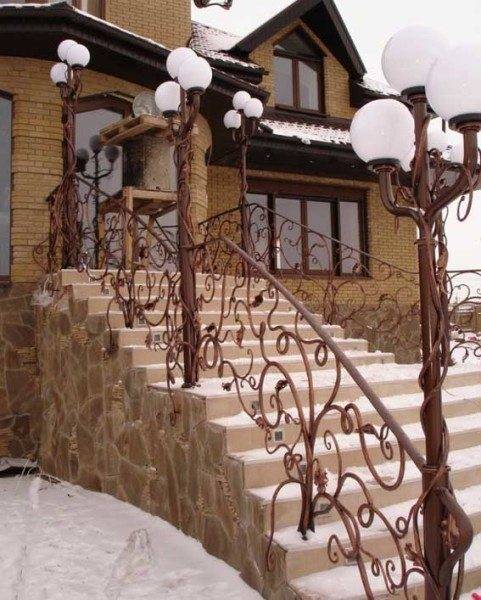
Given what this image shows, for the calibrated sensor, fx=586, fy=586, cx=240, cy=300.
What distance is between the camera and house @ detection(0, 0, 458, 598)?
3.89 metres

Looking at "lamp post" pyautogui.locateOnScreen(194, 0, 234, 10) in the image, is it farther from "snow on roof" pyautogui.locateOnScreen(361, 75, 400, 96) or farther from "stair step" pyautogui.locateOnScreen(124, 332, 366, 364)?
"stair step" pyautogui.locateOnScreen(124, 332, 366, 364)

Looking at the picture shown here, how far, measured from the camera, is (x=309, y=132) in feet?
35.5

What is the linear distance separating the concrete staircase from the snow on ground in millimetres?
456

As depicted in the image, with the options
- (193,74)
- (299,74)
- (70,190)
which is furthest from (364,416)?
(299,74)

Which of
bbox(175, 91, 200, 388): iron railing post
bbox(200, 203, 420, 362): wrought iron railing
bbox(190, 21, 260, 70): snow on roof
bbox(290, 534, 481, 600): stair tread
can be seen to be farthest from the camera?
bbox(200, 203, 420, 362): wrought iron railing

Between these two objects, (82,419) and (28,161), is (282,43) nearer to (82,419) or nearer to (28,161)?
(28,161)

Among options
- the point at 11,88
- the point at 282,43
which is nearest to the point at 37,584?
the point at 11,88

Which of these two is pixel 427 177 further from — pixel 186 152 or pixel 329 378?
pixel 329 378

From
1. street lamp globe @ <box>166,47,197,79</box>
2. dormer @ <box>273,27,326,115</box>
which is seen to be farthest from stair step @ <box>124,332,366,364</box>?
dormer @ <box>273,27,326,115</box>

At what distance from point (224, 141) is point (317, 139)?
1661 mm

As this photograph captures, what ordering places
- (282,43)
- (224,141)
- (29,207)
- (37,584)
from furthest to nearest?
(282,43), (224,141), (29,207), (37,584)

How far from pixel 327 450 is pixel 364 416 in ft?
2.15

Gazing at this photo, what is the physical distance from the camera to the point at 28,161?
737 cm

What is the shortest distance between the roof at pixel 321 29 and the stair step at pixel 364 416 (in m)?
8.16
